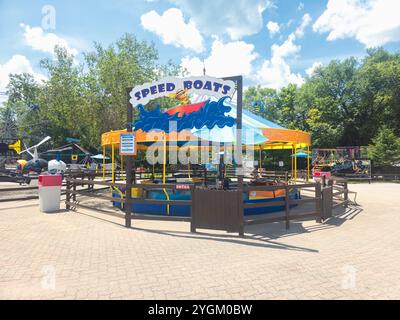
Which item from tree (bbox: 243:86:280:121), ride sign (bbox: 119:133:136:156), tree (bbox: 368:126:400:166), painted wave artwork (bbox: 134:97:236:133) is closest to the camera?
painted wave artwork (bbox: 134:97:236:133)

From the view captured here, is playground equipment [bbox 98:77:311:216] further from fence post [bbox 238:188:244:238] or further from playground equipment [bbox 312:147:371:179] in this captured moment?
playground equipment [bbox 312:147:371:179]

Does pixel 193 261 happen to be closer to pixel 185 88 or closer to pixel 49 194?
pixel 185 88

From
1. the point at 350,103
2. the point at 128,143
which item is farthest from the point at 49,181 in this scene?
the point at 350,103

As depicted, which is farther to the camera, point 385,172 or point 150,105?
point 385,172

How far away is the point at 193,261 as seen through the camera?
5258 mm

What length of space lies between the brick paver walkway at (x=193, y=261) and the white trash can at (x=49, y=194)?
175cm

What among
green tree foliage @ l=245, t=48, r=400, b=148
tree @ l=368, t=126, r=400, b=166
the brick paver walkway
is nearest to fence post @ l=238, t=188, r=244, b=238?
the brick paver walkway

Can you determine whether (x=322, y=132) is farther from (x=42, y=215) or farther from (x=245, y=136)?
(x=42, y=215)

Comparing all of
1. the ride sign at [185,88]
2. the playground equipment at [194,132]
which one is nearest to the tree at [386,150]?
the playground equipment at [194,132]

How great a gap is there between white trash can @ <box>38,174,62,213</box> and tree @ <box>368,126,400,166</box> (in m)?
29.2

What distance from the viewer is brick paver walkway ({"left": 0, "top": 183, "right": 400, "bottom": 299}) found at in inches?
160
